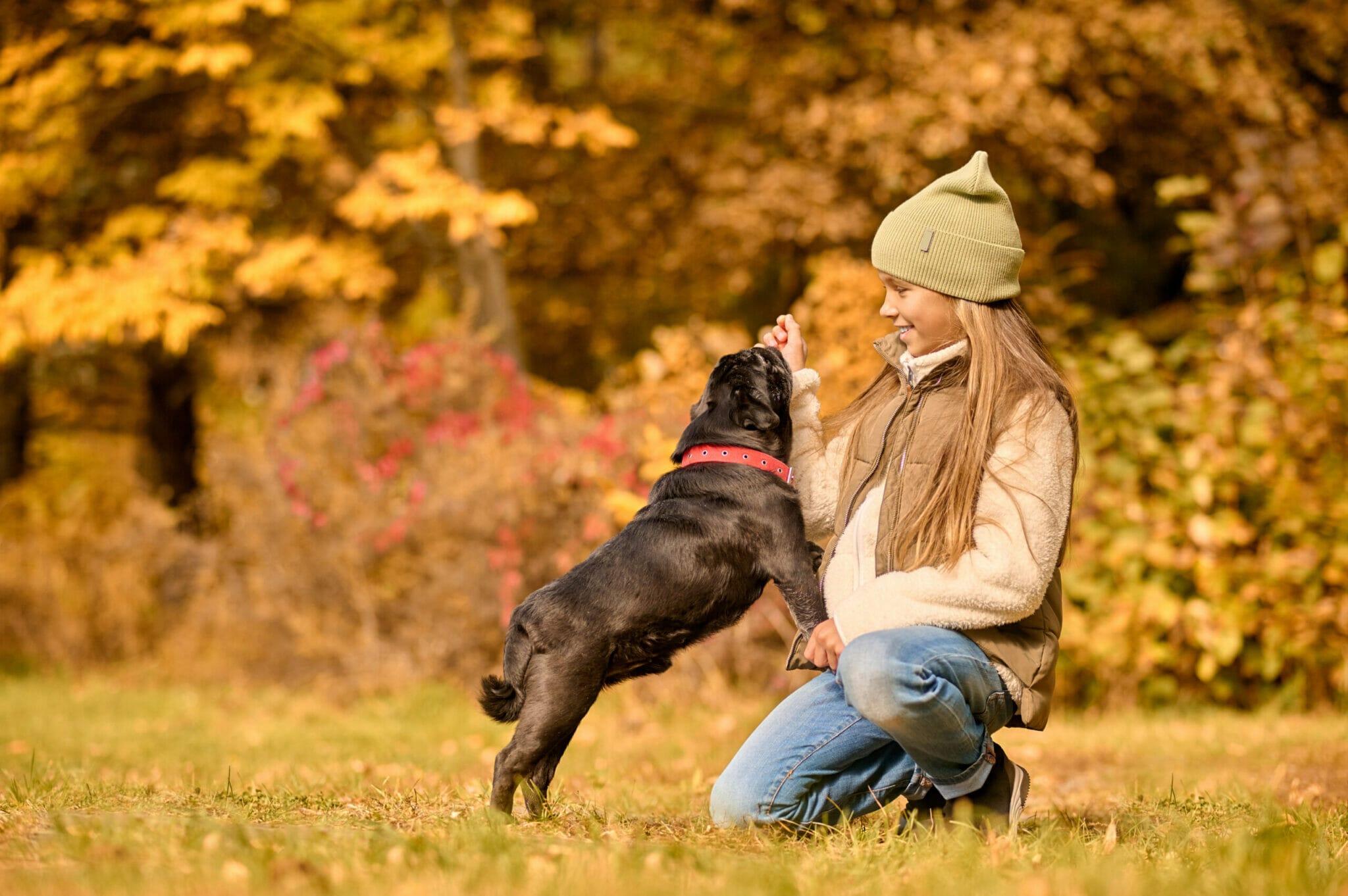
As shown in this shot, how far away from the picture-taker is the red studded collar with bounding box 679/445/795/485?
133 inches

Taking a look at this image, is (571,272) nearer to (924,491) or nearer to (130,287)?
(130,287)

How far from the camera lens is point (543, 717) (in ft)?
10.5

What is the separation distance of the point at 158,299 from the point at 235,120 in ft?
8.06

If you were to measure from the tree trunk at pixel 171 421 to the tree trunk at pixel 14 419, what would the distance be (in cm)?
123

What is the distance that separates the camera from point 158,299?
30.3ft

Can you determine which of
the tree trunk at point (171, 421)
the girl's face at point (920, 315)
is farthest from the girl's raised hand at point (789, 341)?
the tree trunk at point (171, 421)

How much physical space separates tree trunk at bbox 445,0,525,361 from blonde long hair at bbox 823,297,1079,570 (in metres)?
7.55

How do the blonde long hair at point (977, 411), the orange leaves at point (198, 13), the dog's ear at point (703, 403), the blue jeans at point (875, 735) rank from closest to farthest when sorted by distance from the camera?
the blue jeans at point (875, 735)
the blonde long hair at point (977, 411)
the dog's ear at point (703, 403)
the orange leaves at point (198, 13)

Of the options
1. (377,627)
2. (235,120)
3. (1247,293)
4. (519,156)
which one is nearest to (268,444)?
(377,627)

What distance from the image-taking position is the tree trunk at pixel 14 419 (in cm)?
1326

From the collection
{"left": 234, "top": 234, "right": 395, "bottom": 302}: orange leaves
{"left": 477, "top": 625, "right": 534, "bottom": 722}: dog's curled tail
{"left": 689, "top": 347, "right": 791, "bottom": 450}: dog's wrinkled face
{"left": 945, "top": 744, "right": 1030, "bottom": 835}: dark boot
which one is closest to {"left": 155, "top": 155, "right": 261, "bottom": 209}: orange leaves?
{"left": 234, "top": 234, "right": 395, "bottom": 302}: orange leaves

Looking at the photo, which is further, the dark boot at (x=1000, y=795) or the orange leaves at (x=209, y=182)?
the orange leaves at (x=209, y=182)

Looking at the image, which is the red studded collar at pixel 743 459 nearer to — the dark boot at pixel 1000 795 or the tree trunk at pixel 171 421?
the dark boot at pixel 1000 795

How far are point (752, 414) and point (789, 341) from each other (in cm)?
37
